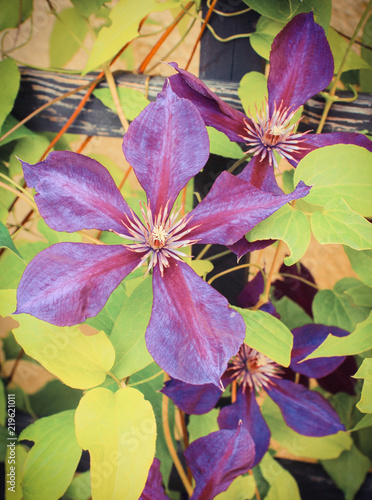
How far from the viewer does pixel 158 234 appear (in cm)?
40

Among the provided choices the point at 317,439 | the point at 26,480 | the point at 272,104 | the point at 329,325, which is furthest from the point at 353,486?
the point at 272,104

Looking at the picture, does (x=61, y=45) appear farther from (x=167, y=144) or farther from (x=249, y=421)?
(x=249, y=421)

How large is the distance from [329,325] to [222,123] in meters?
0.33

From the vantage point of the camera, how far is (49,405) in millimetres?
792

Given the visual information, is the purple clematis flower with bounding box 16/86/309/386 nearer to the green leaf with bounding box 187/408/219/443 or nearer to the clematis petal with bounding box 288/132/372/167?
the clematis petal with bounding box 288/132/372/167

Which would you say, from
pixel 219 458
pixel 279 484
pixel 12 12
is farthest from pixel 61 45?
pixel 279 484

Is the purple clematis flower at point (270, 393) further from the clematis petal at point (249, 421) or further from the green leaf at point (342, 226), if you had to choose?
the green leaf at point (342, 226)

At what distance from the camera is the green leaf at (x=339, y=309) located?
578 millimetres

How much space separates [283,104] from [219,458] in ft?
1.35

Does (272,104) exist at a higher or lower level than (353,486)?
higher

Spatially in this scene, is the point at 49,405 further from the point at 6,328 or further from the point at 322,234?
the point at 322,234

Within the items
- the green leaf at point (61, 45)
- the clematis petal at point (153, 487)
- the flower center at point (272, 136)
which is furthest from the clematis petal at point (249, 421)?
the green leaf at point (61, 45)

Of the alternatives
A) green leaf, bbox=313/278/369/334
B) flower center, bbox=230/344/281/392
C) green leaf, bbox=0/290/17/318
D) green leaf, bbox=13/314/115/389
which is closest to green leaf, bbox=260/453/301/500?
flower center, bbox=230/344/281/392

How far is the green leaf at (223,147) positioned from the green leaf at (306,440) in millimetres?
420
